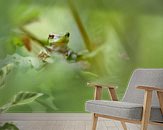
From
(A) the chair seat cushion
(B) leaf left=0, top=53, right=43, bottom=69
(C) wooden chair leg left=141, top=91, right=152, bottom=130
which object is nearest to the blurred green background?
(B) leaf left=0, top=53, right=43, bottom=69

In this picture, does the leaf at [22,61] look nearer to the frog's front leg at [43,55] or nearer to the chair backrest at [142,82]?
the frog's front leg at [43,55]

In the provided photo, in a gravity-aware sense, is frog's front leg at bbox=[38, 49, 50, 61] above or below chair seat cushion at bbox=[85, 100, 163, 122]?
above

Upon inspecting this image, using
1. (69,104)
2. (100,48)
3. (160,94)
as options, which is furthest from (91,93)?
(160,94)

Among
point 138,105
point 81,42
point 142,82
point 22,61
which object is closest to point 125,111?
point 138,105

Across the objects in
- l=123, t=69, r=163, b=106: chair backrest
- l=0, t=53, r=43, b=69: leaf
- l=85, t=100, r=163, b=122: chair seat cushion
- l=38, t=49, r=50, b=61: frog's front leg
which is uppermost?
l=38, t=49, r=50, b=61: frog's front leg

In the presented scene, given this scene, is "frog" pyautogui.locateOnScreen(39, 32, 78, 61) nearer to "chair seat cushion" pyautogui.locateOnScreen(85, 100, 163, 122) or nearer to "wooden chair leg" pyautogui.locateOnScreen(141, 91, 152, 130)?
"chair seat cushion" pyautogui.locateOnScreen(85, 100, 163, 122)

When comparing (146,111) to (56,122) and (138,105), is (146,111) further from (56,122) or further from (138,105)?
(56,122)

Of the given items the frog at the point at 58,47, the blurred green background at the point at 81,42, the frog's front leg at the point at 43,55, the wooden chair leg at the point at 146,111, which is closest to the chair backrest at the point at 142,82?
the wooden chair leg at the point at 146,111

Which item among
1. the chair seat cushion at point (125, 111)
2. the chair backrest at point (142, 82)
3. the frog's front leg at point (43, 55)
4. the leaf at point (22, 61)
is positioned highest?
the frog's front leg at point (43, 55)
